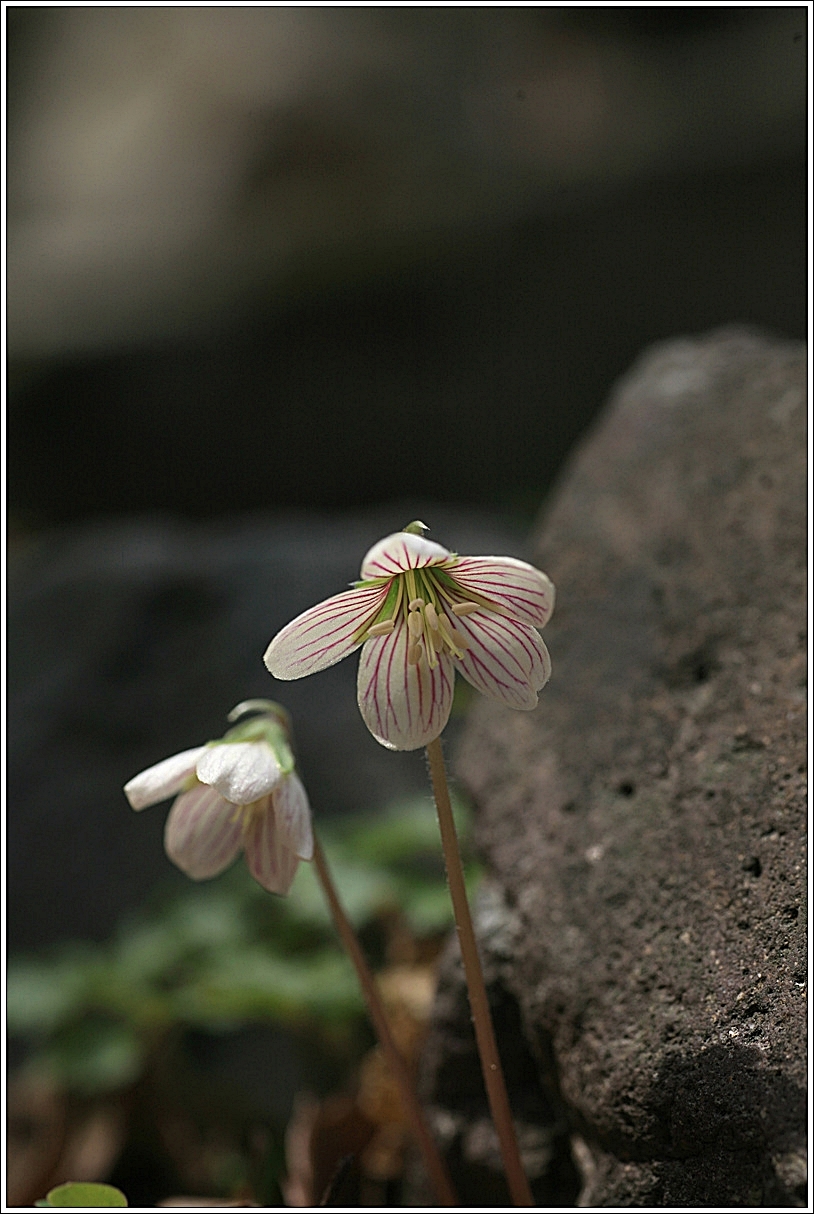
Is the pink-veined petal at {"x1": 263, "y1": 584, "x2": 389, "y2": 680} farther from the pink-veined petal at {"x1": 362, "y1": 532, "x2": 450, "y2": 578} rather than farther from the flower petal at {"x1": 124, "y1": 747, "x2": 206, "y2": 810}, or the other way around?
the flower petal at {"x1": 124, "y1": 747, "x2": 206, "y2": 810}

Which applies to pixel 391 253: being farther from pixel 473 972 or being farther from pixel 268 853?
pixel 473 972

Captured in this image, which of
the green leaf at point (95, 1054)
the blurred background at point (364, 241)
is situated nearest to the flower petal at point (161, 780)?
the green leaf at point (95, 1054)

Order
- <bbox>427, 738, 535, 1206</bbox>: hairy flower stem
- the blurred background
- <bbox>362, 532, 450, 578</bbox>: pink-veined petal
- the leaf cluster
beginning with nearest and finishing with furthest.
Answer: <bbox>362, 532, 450, 578</bbox>: pink-veined petal → <bbox>427, 738, 535, 1206</bbox>: hairy flower stem → the leaf cluster → the blurred background

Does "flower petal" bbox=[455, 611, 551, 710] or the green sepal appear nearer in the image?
"flower petal" bbox=[455, 611, 551, 710]

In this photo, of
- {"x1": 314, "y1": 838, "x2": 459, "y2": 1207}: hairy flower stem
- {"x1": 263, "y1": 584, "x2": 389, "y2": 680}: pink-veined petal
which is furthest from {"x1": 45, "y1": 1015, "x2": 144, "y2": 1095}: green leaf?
{"x1": 263, "y1": 584, "x2": 389, "y2": 680}: pink-veined petal

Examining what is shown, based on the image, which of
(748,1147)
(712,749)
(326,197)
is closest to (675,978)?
(748,1147)

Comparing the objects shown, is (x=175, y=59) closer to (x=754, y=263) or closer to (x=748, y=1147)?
(x=754, y=263)

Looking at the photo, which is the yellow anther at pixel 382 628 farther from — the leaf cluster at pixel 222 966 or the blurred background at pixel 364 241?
the blurred background at pixel 364 241

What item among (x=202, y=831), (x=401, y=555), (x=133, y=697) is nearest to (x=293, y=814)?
(x=202, y=831)
